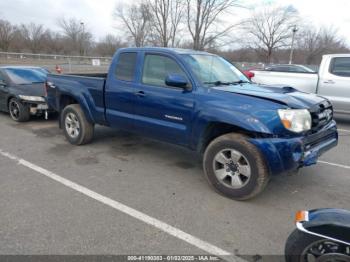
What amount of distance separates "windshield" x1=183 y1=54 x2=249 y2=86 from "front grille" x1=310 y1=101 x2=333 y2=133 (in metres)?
1.24

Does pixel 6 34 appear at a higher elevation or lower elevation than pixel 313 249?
higher

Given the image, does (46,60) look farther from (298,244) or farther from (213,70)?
(298,244)

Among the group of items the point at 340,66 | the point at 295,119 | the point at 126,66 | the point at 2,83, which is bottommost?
the point at 295,119

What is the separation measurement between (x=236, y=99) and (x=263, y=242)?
1.63 m

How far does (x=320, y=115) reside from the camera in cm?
371

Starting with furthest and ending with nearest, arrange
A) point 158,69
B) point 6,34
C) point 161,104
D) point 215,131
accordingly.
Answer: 1. point 6,34
2. point 158,69
3. point 161,104
4. point 215,131

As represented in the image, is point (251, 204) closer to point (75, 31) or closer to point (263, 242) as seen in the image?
point (263, 242)

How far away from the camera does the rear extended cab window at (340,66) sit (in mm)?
7895

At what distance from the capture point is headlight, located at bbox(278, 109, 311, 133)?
10.8 ft

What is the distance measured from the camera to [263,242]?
2.83 m

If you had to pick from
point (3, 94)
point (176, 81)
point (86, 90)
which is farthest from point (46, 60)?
point (176, 81)

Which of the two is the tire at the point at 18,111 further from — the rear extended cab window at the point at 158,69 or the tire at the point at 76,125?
the rear extended cab window at the point at 158,69

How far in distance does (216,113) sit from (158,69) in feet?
4.28

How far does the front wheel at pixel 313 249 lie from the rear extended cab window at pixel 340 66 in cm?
→ 718
